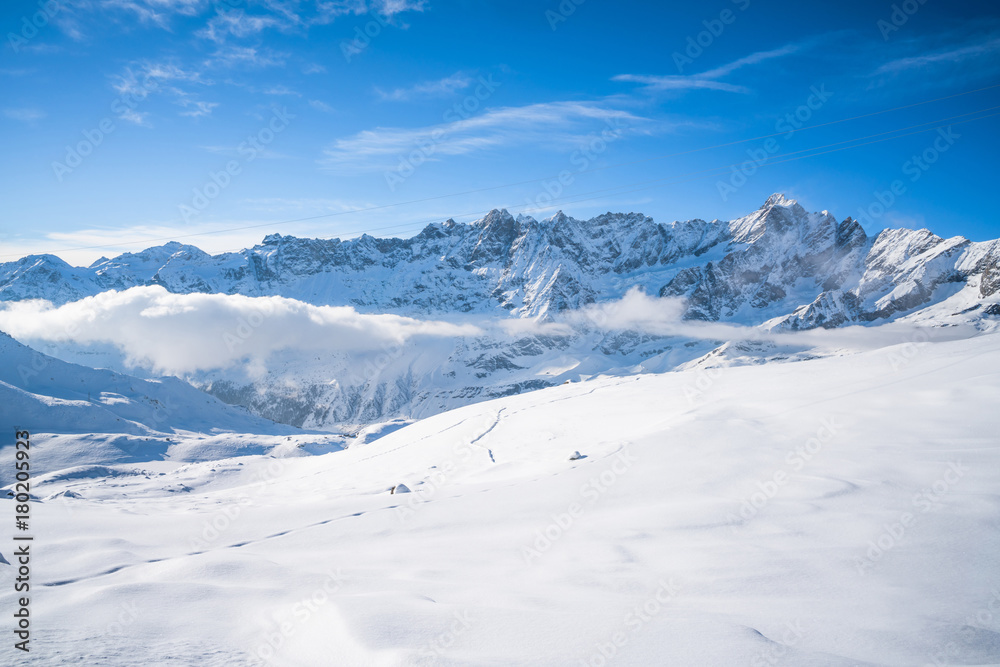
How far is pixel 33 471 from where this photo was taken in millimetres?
37781

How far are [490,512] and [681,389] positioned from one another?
11.7 meters

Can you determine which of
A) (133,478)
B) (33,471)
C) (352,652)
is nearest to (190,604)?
(352,652)

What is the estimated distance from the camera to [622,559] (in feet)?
18.6

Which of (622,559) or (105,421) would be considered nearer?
(622,559)

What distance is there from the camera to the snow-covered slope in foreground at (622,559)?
12.0ft

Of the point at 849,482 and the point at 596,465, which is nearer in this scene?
the point at 849,482

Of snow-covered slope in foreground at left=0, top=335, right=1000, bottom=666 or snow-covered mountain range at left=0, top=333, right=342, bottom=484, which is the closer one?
snow-covered slope in foreground at left=0, top=335, right=1000, bottom=666

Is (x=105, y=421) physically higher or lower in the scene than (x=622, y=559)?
lower

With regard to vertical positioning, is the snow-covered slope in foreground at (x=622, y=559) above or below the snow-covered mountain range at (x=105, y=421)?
above

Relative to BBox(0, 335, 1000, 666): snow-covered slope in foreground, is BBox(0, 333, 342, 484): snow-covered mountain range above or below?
below

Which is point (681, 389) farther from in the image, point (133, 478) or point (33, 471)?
point (33, 471)

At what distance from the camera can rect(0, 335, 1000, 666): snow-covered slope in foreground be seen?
3662 millimetres

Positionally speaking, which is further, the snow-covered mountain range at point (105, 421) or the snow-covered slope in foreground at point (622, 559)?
the snow-covered mountain range at point (105, 421)

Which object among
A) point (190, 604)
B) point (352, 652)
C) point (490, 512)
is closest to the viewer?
point (352, 652)
